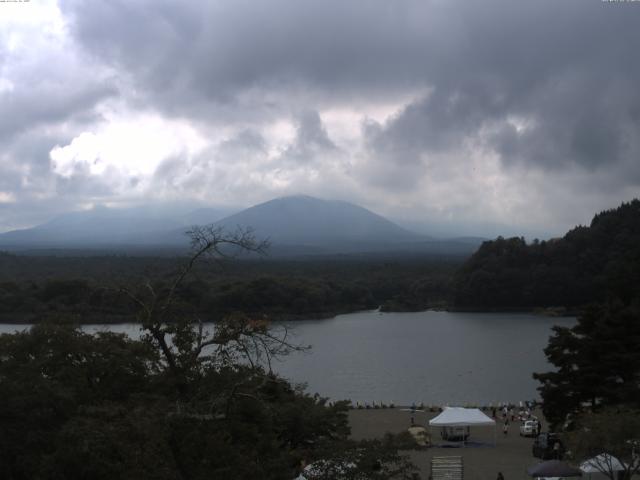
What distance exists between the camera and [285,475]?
5723 millimetres

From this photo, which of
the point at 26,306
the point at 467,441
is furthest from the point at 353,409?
the point at 26,306

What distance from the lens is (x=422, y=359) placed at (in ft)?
96.6

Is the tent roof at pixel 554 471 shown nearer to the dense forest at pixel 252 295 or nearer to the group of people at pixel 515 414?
the group of people at pixel 515 414

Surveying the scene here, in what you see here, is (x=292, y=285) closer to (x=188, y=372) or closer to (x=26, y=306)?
(x=26, y=306)

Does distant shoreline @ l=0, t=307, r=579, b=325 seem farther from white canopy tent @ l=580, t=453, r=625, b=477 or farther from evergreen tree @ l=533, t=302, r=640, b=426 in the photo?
white canopy tent @ l=580, t=453, r=625, b=477

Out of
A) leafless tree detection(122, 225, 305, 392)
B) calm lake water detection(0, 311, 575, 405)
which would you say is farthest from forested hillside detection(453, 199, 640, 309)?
leafless tree detection(122, 225, 305, 392)

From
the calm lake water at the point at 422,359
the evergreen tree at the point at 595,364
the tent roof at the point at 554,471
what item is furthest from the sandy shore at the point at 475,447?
the calm lake water at the point at 422,359

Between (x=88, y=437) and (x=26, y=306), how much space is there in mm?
40411

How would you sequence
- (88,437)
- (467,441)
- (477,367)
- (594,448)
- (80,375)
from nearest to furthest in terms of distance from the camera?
(88,437)
(80,375)
(594,448)
(467,441)
(477,367)

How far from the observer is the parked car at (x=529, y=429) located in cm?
1490

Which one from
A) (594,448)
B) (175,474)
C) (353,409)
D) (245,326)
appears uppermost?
(245,326)

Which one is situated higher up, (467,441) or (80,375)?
(80,375)

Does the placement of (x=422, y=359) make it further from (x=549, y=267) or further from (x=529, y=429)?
(x=549, y=267)

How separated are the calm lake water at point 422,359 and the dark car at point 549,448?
838 centimetres
